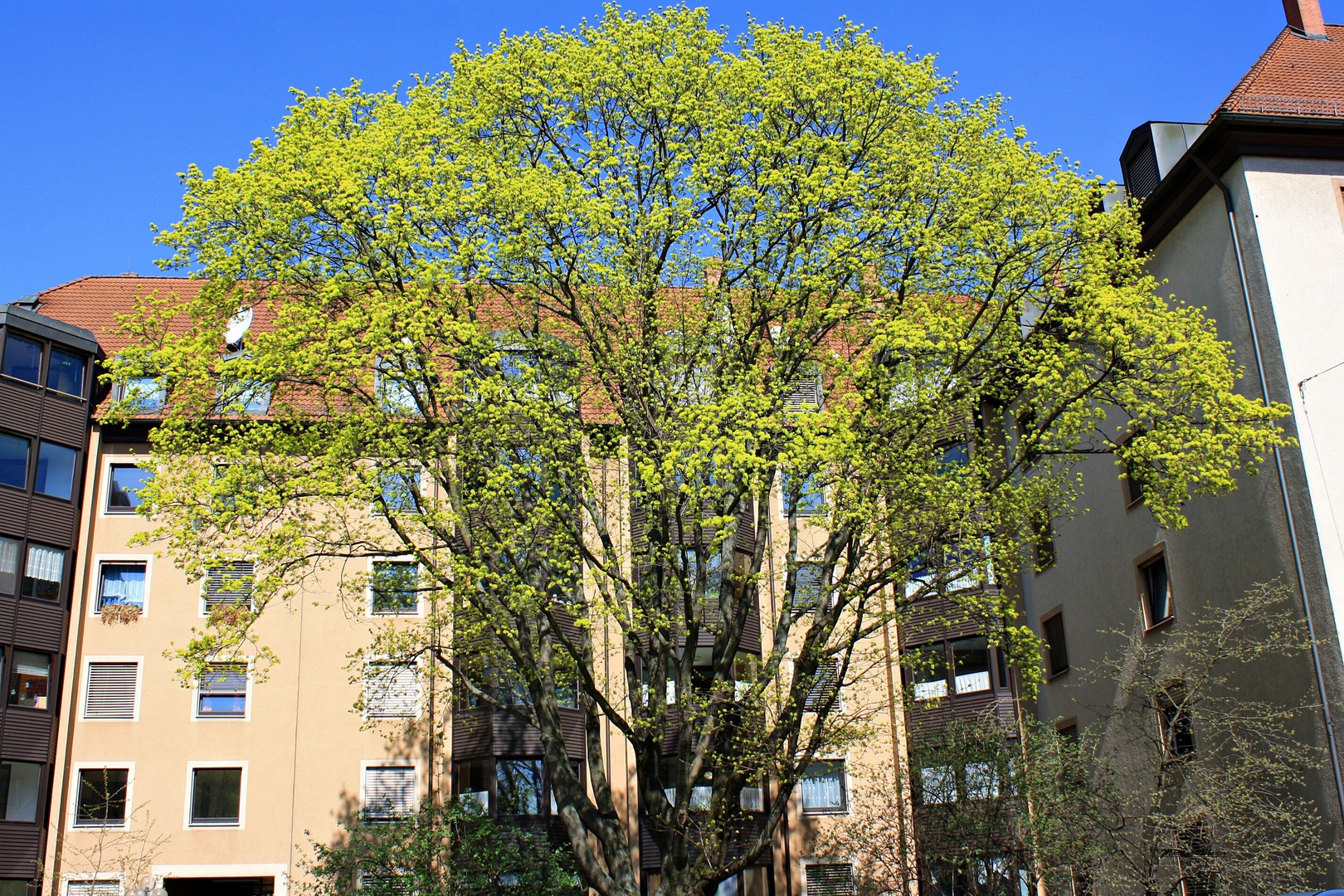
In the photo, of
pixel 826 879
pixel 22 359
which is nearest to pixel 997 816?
pixel 826 879

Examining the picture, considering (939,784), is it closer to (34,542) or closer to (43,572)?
(43,572)

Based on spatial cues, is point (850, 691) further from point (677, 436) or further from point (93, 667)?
point (93, 667)

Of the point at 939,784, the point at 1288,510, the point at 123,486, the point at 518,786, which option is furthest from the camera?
the point at 123,486

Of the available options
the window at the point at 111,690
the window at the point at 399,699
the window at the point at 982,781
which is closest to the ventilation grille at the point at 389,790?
the window at the point at 399,699

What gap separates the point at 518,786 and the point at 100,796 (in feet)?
36.6

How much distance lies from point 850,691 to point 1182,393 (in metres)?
16.8

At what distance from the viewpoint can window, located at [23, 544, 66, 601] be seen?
114 ft

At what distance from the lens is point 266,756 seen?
113 ft

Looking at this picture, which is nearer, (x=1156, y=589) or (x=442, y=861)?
(x=442, y=861)

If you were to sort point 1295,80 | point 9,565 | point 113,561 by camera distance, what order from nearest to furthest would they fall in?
point 1295,80 → point 9,565 → point 113,561

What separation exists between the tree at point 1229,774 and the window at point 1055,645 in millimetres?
7315

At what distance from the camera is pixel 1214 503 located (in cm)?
2455

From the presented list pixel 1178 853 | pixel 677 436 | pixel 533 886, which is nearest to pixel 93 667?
pixel 533 886

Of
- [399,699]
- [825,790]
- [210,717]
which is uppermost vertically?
[399,699]
